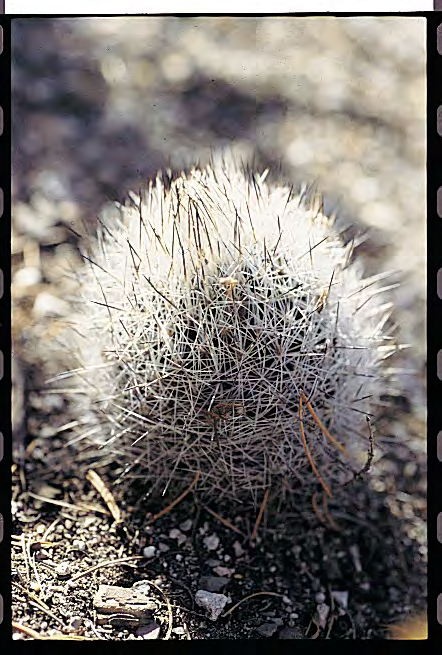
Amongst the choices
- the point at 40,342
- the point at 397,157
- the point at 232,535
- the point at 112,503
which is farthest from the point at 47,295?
the point at 397,157

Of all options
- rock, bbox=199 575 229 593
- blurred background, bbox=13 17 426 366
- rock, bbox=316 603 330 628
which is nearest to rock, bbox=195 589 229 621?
rock, bbox=199 575 229 593

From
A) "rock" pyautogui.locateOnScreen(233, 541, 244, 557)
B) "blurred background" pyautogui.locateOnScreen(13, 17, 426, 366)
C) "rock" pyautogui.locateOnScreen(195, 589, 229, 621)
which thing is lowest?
"rock" pyautogui.locateOnScreen(195, 589, 229, 621)

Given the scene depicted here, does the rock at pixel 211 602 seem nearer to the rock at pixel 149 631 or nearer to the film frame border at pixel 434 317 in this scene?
the rock at pixel 149 631

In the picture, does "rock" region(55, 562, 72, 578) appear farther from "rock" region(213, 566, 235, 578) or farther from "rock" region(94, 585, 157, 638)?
"rock" region(213, 566, 235, 578)

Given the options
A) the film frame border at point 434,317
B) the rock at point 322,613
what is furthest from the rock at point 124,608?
the film frame border at point 434,317

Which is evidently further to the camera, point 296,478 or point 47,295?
point 47,295

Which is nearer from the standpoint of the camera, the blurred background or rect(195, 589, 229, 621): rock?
rect(195, 589, 229, 621): rock

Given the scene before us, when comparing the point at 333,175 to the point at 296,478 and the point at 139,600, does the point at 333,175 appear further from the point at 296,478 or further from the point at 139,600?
the point at 139,600
